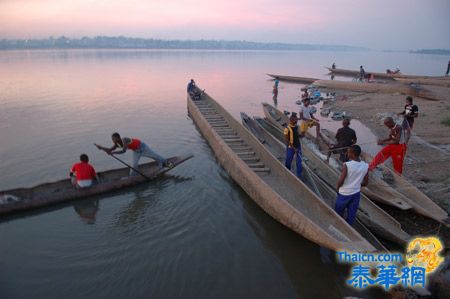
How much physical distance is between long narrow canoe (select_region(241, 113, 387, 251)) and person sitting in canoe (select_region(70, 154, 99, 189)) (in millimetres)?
5397

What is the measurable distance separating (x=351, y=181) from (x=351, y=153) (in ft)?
1.82

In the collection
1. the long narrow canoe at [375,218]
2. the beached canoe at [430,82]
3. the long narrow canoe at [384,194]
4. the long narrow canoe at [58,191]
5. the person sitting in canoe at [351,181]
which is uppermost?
the beached canoe at [430,82]

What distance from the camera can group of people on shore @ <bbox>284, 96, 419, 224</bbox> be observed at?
17.2 feet

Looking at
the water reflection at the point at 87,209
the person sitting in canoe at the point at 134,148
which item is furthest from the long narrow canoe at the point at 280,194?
the water reflection at the point at 87,209

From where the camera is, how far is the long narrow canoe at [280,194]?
5309 mm

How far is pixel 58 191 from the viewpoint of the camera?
8.18m

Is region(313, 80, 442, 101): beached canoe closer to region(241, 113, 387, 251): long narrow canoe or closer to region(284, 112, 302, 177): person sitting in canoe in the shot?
region(241, 113, 387, 251): long narrow canoe

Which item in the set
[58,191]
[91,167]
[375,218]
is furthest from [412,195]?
[58,191]

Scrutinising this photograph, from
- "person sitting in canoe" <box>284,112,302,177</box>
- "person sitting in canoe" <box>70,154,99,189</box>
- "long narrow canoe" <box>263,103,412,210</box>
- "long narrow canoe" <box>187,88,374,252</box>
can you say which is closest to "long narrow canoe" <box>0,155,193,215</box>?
"person sitting in canoe" <box>70,154,99,189</box>

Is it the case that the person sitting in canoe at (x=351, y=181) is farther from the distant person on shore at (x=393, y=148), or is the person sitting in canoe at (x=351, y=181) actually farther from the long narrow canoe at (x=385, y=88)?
the long narrow canoe at (x=385, y=88)

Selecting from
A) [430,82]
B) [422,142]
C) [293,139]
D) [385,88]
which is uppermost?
[430,82]

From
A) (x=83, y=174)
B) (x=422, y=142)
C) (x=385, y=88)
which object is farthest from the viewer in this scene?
(x=385, y=88)

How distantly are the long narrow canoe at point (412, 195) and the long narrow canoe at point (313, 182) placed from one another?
1326mm

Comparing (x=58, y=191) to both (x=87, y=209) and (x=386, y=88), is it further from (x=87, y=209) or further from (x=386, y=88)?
(x=386, y=88)
